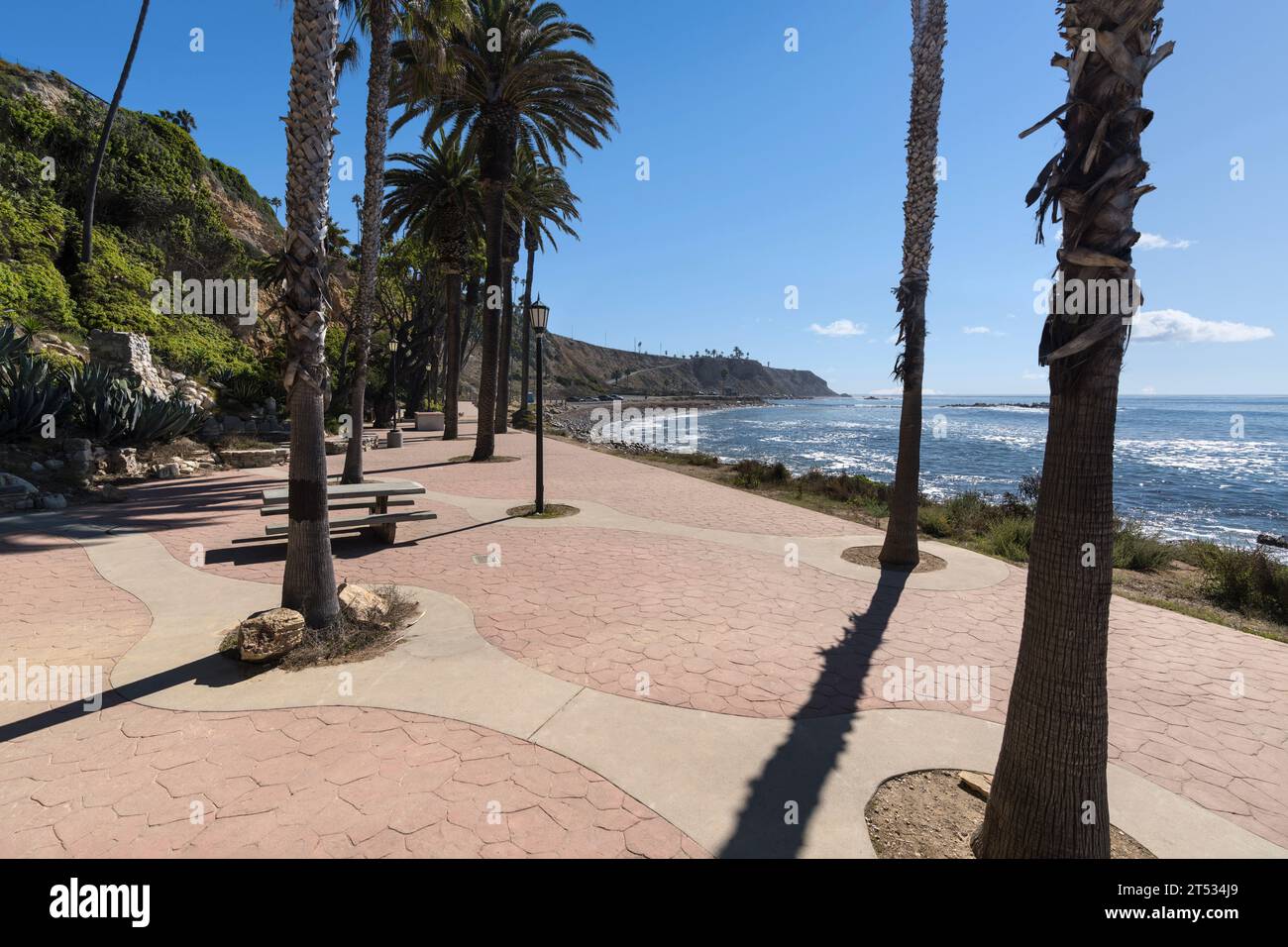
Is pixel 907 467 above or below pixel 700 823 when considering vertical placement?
above

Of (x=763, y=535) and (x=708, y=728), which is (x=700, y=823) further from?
(x=763, y=535)

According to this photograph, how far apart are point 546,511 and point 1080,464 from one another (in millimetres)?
9076

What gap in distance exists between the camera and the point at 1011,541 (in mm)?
9984

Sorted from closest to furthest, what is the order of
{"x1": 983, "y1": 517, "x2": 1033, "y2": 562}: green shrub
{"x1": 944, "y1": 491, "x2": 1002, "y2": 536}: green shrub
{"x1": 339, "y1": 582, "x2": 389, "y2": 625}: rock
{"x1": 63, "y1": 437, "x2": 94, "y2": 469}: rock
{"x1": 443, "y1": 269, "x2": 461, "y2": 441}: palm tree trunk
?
{"x1": 339, "y1": 582, "x2": 389, "y2": 625}: rock → {"x1": 983, "y1": 517, "x2": 1033, "y2": 562}: green shrub → {"x1": 63, "y1": 437, "x2": 94, "y2": 469}: rock → {"x1": 944, "y1": 491, "x2": 1002, "y2": 536}: green shrub → {"x1": 443, "y1": 269, "x2": 461, "y2": 441}: palm tree trunk

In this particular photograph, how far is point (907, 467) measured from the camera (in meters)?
8.03

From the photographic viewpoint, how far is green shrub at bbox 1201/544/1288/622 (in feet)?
23.7

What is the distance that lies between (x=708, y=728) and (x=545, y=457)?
16337 mm

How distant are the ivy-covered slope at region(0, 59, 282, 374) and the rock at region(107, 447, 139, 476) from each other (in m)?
6.79

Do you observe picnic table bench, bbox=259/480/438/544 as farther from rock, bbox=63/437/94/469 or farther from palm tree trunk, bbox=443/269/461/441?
palm tree trunk, bbox=443/269/461/441

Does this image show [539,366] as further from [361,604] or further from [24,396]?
[24,396]

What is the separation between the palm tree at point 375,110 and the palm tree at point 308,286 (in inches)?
272

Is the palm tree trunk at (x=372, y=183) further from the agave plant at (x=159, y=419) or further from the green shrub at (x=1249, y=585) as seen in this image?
the green shrub at (x=1249, y=585)

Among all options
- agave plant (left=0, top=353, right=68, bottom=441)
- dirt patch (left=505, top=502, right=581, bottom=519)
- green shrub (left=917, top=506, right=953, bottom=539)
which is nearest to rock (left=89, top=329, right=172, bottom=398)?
agave plant (left=0, top=353, right=68, bottom=441)
